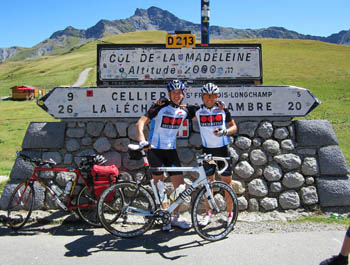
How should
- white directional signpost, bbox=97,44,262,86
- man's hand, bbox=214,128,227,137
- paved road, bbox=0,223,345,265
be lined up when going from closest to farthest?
paved road, bbox=0,223,345,265 < man's hand, bbox=214,128,227,137 < white directional signpost, bbox=97,44,262,86

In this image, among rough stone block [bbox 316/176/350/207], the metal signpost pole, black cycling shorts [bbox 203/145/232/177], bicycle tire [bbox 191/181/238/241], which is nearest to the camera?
bicycle tire [bbox 191/181/238/241]

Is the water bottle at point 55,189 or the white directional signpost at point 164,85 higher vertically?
the white directional signpost at point 164,85

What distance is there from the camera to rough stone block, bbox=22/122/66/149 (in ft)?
18.8

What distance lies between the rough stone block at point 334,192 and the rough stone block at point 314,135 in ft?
2.21

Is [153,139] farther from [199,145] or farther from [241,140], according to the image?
[241,140]

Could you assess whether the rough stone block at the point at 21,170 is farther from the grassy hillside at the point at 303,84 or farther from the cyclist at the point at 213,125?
the grassy hillside at the point at 303,84

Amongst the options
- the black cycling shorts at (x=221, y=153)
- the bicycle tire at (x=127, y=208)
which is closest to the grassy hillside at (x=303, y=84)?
the bicycle tire at (x=127, y=208)

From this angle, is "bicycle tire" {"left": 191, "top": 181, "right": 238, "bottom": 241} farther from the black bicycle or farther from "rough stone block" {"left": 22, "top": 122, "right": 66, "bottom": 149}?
"rough stone block" {"left": 22, "top": 122, "right": 66, "bottom": 149}

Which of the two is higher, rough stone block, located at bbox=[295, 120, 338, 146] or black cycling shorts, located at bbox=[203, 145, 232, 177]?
rough stone block, located at bbox=[295, 120, 338, 146]

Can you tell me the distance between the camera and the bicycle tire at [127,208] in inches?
180

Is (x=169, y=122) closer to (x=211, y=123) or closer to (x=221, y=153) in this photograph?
(x=211, y=123)

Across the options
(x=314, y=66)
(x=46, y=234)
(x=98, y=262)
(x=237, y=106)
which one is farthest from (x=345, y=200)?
(x=314, y=66)

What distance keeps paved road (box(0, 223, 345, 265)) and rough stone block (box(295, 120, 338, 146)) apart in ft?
5.46

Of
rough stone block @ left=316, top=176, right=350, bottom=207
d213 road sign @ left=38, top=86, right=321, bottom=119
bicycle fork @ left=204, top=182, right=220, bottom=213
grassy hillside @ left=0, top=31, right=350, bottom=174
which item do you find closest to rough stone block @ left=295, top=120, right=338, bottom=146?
d213 road sign @ left=38, top=86, right=321, bottom=119
